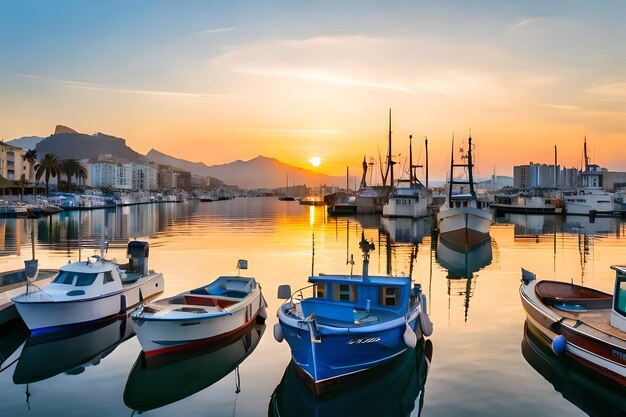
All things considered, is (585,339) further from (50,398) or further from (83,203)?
(83,203)

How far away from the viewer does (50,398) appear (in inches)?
669

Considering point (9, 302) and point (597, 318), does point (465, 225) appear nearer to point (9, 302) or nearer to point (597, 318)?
point (597, 318)

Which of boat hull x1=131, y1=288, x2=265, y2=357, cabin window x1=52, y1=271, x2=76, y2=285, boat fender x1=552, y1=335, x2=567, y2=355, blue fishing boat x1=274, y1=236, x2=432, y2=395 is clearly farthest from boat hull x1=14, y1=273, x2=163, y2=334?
boat fender x1=552, y1=335, x2=567, y2=355

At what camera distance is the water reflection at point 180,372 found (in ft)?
56.6

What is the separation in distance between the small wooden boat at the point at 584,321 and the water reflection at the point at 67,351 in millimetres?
17449

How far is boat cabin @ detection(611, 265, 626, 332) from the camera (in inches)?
727

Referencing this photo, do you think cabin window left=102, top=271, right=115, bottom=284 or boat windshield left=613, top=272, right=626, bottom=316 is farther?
cabin window left=102, top=271, right=115, bottom=284

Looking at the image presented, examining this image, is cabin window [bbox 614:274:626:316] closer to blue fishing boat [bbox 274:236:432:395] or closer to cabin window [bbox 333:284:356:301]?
blue fishing boat [bbox 274:236:432:395]

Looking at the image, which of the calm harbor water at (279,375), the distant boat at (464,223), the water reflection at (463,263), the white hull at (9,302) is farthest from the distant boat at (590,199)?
the white hull at (9,302)

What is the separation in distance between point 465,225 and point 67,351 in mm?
52581

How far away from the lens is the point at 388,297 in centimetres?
1977

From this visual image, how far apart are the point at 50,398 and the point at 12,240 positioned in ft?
182

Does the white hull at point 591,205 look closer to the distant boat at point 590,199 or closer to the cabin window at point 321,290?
the distant boat at point 590,199

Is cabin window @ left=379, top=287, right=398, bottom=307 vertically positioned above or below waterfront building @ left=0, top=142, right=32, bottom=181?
below
